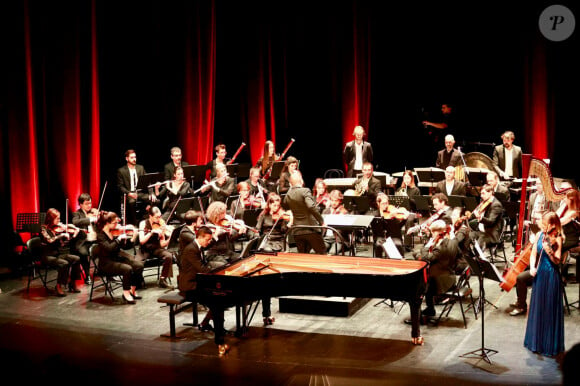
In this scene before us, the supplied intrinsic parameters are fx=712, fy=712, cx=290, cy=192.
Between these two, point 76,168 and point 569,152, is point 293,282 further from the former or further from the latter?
point 569,152

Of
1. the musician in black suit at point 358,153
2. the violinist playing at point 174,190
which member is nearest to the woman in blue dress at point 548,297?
the musician in black suit at point 358,153

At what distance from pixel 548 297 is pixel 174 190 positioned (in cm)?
729

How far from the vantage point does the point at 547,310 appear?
7.38 metres

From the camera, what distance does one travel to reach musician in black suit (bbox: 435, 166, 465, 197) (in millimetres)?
11852

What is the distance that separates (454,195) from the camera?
11.4 m

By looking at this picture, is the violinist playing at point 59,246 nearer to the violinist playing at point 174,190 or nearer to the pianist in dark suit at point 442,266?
the violinist playing at point 174,190

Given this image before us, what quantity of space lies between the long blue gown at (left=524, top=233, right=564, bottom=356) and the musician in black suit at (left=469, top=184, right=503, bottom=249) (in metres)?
3.06

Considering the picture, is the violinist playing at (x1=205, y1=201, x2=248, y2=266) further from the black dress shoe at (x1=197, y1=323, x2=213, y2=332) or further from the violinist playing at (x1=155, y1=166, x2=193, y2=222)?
the violinist playing at (x1=155, y1=166, x2=193, y2=222)

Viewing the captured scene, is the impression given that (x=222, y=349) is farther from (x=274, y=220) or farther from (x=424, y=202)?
(x=424, y=202)

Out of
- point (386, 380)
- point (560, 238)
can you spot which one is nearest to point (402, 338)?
point (386, 380)

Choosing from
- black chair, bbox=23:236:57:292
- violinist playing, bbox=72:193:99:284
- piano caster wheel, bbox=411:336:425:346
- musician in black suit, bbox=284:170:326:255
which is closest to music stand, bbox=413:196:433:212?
musician in black suit, bbox=284:170:326:255

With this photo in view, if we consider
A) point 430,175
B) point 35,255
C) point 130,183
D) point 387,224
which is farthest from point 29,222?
point 430,175

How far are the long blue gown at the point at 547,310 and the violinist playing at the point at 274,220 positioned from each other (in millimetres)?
4336

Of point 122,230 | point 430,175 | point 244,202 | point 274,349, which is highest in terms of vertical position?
point 430,175
